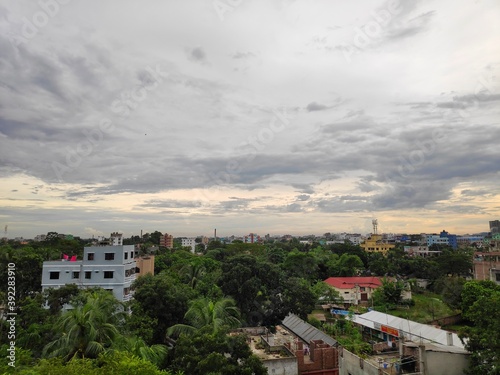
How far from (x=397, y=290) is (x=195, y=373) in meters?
39.5

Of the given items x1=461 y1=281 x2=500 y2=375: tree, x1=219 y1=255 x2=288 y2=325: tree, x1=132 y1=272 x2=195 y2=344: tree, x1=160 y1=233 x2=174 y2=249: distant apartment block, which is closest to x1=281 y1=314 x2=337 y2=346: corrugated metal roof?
x1=219 y1=255 x2=288 y2=325: tree

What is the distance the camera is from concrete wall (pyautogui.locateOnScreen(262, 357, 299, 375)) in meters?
19.8

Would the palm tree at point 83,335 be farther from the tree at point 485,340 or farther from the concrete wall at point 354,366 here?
the tree at point 485,340

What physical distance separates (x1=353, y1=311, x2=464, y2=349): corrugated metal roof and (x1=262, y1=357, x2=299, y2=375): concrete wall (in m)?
9.66

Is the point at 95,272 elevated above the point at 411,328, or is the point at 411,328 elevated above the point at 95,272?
the point at 95,272

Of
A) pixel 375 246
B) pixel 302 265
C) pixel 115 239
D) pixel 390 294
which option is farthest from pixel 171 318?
pixel 375 246

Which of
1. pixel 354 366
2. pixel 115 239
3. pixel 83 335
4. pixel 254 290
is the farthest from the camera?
pixel 115 239

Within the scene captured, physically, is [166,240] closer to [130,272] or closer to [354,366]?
[130,272]

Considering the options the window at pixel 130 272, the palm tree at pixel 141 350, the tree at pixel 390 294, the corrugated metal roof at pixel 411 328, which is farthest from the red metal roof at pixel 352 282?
the palm tree at pixel 141 350

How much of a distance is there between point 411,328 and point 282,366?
16.7 meters

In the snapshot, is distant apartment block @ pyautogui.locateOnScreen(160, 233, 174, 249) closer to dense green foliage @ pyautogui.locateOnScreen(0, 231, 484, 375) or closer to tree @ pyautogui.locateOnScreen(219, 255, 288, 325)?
dense green foliage @ pyautogui.locateOnScreen(0, 231, 484, 375)

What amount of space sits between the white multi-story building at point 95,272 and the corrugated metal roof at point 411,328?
934 inches

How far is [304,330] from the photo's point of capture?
28141mm

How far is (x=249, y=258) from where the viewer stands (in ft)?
115
